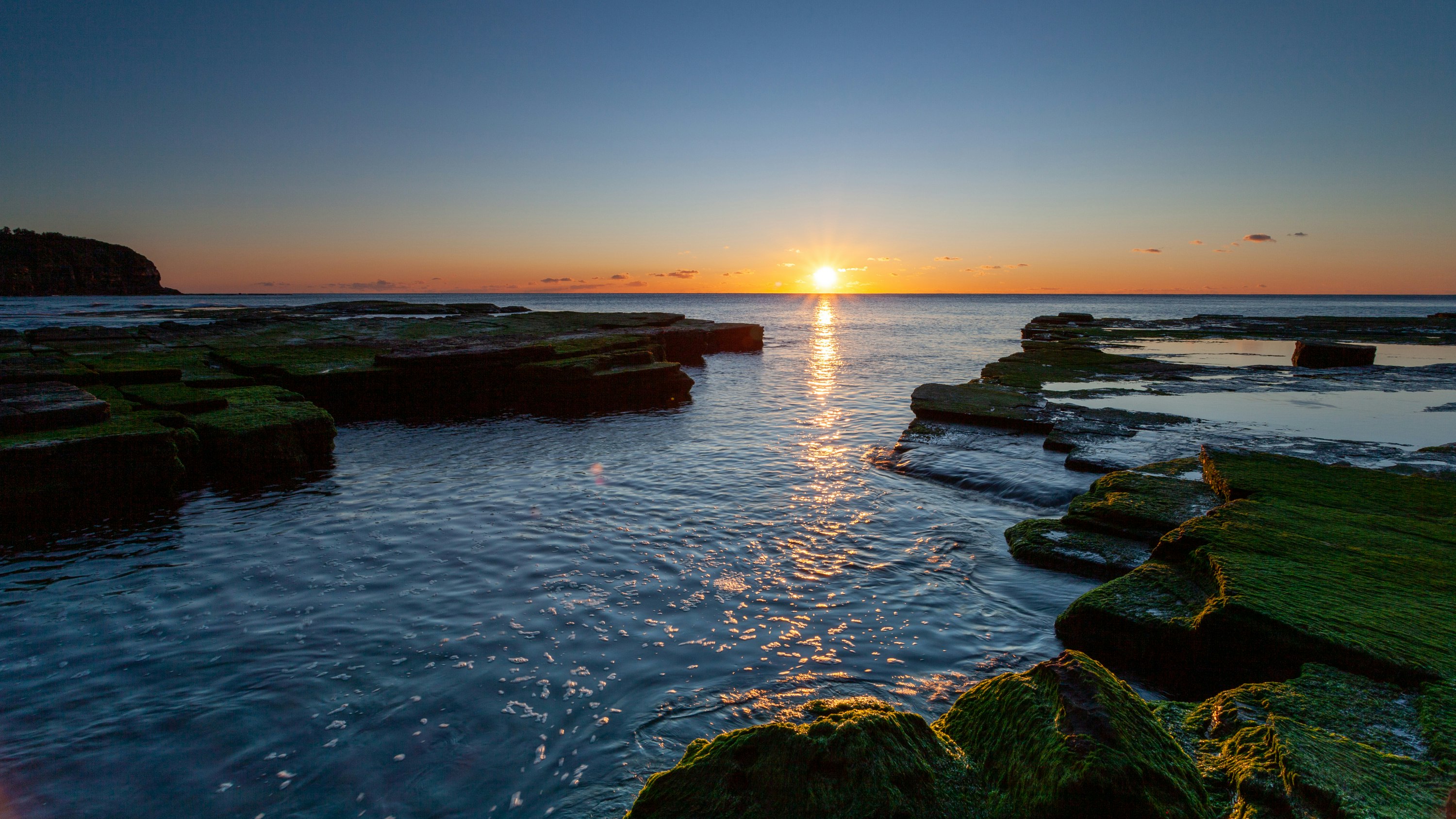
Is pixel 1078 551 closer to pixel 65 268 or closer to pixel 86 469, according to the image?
pixel 86 469

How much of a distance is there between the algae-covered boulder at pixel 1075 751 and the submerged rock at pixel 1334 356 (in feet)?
97.0

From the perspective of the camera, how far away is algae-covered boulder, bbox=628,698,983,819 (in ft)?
8.06

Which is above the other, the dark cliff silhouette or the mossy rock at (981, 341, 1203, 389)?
the dark cliff silhouette

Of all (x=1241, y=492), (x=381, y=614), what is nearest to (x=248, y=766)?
(x=381, y=614)

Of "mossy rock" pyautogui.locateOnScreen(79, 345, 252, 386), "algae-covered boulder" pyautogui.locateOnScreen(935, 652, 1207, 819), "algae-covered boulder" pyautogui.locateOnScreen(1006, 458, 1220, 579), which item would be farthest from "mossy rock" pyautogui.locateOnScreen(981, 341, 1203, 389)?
"mossy rock" pyautogui.locateOnScreen(79, 345, 252, 386)

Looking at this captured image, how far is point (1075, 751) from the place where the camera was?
99.7 inches

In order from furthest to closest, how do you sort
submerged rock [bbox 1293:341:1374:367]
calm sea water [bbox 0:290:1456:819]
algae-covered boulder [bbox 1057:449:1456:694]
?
submerged rock [bbox 1293:341:1374:367], calm sea water [bbox 0:290:1456:819], algae-covered boulder [bbox 1057:449:1456:694]

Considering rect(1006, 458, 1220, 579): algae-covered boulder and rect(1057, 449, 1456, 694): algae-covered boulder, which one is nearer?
rect(1057, 449, 1456, 694): algae-covered boulder

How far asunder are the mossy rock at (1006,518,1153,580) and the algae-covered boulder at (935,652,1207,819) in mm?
3948

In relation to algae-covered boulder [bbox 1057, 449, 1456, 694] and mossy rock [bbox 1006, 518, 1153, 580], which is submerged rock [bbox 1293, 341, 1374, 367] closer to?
algae-covered boulder [bbox 1057, 449, 1456, 694]

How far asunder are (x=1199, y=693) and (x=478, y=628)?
18.5 ft

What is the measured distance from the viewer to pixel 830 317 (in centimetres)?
9788

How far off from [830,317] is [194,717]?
96.7 m

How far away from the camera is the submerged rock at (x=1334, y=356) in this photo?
24.3 meters
